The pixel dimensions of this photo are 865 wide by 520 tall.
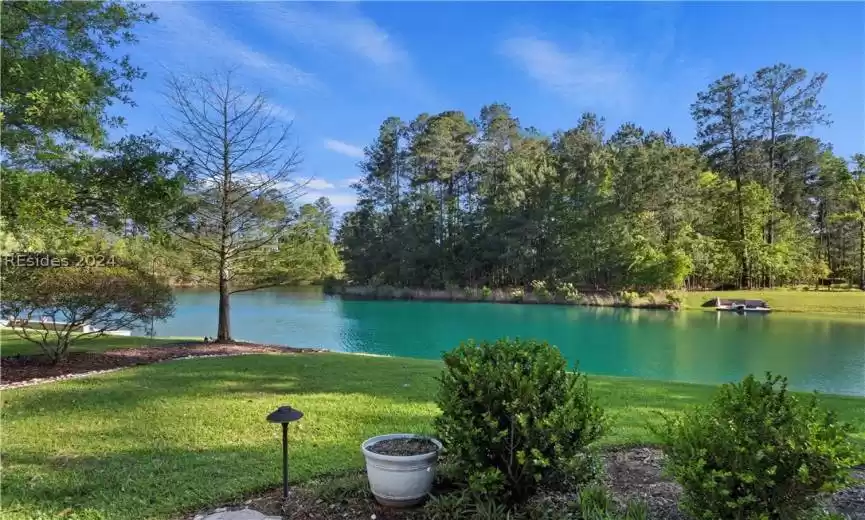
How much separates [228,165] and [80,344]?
410 cm

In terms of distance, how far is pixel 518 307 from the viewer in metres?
26.8

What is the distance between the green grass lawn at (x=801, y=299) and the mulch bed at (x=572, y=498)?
25.4 m

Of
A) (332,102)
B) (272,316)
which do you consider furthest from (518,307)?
(332,102)

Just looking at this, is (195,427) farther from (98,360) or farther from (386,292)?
(386,292)

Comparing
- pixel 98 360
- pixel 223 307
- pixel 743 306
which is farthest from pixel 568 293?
pixel 98 360

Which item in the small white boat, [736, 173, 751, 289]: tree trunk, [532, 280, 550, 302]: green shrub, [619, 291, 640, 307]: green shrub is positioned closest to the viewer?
the small white boat

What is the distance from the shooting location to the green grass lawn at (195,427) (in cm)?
269

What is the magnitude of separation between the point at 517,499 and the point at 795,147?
1534 inches

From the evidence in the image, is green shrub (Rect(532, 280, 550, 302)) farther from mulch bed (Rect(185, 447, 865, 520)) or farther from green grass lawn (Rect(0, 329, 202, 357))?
mulch bed (Rect(185, 447, 865, 520))

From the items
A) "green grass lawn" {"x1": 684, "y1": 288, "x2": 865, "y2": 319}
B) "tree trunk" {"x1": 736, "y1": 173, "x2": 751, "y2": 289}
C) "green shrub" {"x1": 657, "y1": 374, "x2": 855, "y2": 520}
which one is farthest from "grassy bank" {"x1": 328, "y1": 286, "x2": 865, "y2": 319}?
"green shrub" {"x1": 657, "y1": 374, "x2": 855, "y2": 520}

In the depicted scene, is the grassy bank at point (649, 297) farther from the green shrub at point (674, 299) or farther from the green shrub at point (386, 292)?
the green shrub at point (674, 299)

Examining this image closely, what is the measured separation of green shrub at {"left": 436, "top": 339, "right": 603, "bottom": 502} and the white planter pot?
153 mm

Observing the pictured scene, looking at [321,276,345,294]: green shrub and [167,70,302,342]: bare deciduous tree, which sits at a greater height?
[167,70,302,342]: bare deciduous tree

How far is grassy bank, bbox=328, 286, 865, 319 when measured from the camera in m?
23.7
